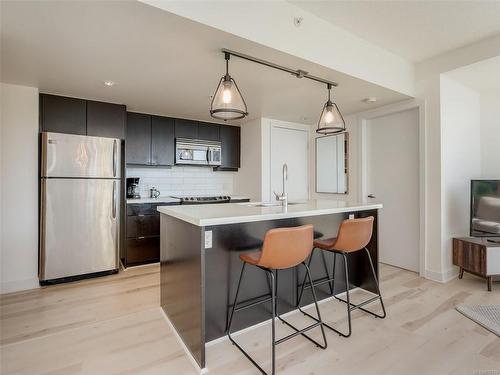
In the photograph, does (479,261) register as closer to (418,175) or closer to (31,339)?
(418,175)

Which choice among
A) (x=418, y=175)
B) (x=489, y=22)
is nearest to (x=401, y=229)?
(x=418, y=175)

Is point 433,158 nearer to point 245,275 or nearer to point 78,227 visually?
point 245,275

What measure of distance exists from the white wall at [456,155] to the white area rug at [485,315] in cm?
75

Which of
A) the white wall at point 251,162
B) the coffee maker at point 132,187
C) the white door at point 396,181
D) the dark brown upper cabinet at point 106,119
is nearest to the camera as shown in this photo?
the dark brown upper cabinet at point 106,119

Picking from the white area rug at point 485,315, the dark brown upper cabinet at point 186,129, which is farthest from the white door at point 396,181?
→ the dark brown upper cabinet at point 186,129

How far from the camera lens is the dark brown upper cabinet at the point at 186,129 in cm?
444

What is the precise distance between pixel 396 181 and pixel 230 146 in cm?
275

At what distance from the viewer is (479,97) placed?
12.4ft

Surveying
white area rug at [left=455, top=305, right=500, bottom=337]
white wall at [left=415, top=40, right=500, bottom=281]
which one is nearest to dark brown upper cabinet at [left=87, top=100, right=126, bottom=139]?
white wall at [left=415, top=40, right=500, bottom=281]

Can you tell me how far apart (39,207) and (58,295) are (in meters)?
1.01

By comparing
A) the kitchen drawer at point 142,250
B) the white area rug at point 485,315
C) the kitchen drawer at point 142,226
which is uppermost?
the kitchen drawer at point 142,226

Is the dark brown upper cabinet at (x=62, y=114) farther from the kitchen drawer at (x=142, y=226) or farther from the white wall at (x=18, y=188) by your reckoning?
the kitchen drawer at (x=142, y=226)

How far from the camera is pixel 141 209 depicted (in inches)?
152

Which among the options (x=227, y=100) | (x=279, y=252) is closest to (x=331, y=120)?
(x=227, y=100)
